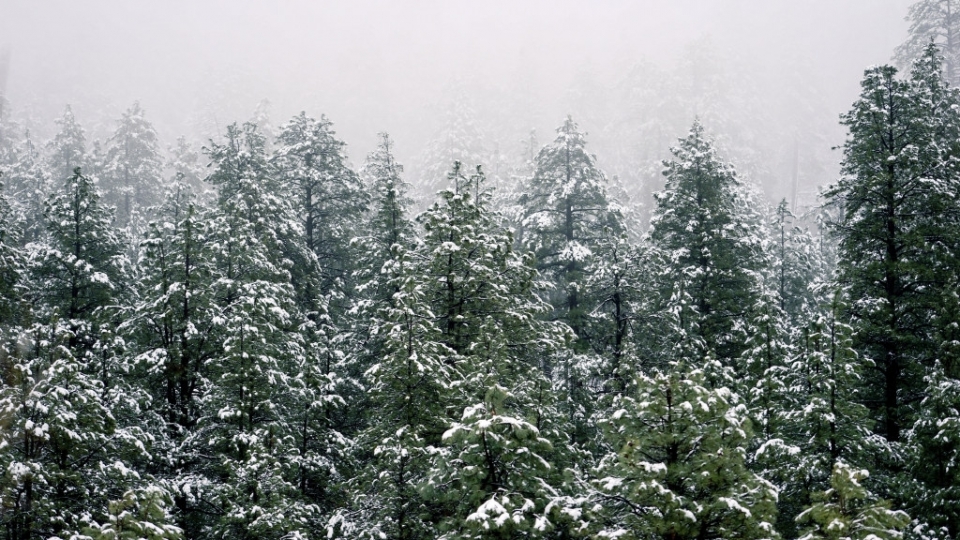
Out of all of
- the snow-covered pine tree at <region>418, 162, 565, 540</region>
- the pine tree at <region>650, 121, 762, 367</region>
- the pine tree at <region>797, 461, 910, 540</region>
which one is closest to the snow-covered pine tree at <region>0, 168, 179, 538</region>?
the snow-covered pine tree at <region>418, 162, 565, 540</region>

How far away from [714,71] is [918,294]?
69742mm

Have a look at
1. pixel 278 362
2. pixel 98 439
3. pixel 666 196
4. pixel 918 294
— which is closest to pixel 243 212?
pixel 278 362

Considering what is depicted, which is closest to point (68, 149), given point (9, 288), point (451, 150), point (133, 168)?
point (133, 168)

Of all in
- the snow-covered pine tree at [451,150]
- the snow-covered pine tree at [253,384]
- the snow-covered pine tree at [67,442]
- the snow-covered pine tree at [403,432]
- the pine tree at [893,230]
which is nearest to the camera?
the snow-covered pine tree at [67,442]

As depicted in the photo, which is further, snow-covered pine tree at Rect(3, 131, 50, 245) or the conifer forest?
snow-covered pine tree at Rect(3, 131, 50, 245)

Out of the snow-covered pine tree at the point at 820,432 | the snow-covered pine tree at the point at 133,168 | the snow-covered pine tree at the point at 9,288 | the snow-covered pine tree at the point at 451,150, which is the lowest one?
the snow-covered pine tree at the point at 820,432

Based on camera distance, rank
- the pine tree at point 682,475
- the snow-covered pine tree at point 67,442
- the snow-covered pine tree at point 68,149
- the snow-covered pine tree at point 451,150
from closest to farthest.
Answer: the pine tree at point 682,475 → the snow-covered pine tree at point 67,442 → the snow-covered pine tree at point 68,149 → the snow-covered pine tree at point 451,150

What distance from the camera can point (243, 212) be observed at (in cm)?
2019

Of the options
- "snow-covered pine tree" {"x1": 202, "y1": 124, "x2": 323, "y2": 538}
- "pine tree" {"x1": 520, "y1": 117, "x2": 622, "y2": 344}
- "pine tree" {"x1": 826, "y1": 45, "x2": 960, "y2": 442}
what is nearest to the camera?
"snow-covered pine tree" {"x1": 202, "y1": 124, "x2": 323, "y2": 538}

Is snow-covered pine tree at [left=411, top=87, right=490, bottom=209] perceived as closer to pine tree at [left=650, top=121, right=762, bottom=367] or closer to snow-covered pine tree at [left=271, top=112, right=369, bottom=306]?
snow-covered pine tree at [left=271, top=112, right=369, bottom=306]

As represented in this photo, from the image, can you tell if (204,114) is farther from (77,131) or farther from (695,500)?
(695,500)

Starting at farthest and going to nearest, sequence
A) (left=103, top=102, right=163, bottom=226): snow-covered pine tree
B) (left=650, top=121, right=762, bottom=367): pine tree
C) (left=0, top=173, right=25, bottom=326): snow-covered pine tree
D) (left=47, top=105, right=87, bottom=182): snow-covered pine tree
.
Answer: (left=47, top=105, right=87, bottom=182): snow-covered pine tree → (left=103, top=102, right=163, bottom=226): snow-covered pine tree → (left=650, top=121, right=762, bottom=367): pine tree → (left=0, top=173, right=25, bottom=326): snow-covered pine tree

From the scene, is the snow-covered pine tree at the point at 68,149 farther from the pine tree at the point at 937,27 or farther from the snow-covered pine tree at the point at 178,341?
the pine tree at the point at 937,27

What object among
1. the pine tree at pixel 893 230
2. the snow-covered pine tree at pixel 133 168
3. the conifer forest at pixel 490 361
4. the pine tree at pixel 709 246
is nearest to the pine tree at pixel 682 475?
the conifer forest at pixel 490 361
